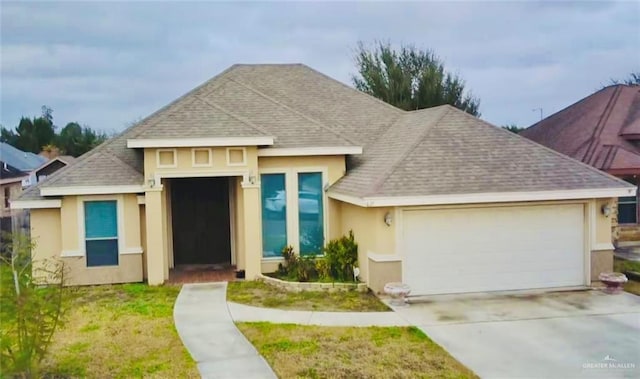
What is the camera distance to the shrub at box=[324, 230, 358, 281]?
13.6m

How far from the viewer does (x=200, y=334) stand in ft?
31.7

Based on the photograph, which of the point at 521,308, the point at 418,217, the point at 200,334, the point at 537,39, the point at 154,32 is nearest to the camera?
the point at 200,334

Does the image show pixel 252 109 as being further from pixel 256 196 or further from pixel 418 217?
pixel 418 217

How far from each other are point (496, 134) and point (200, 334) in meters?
8.96

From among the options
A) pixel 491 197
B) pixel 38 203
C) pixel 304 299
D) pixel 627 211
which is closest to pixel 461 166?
pixel 491 197

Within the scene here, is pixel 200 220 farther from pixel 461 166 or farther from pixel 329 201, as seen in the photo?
pixel 461 166

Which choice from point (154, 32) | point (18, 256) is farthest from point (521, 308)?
point (154, 32)

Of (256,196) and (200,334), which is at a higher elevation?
(256,196)

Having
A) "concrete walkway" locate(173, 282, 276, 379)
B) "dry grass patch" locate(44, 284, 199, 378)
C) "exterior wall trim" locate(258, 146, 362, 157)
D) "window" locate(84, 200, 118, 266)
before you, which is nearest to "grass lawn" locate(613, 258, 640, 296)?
"exterior wall trim" locate(258, 146, 362, 157)

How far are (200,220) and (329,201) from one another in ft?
14.4

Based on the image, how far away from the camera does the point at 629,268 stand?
1470 centimetres

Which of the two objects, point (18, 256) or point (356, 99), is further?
point (356, 99)

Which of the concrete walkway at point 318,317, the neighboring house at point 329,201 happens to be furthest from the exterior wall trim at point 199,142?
the concrete walkway at point 318,317

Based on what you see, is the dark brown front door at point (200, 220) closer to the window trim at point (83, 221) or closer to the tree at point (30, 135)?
the window trim at point (83, 221)
